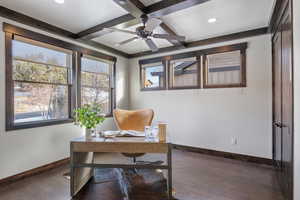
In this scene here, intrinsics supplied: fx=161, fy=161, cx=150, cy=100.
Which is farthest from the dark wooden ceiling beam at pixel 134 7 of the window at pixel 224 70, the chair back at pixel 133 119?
the window at pixel 224 70

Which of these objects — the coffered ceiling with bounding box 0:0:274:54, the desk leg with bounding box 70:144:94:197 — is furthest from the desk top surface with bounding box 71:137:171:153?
the coffered ceiling with bounding box 0:0:274:54

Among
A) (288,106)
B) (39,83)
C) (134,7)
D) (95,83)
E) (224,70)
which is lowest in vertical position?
(288,106)

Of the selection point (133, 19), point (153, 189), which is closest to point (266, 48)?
point (133, 19)

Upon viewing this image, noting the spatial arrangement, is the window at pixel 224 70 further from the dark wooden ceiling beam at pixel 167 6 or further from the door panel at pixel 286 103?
the dark wooden ceiling beam at pixel 167 6

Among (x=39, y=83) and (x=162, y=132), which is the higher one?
(x=39, y=83)

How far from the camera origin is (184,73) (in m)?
4.04

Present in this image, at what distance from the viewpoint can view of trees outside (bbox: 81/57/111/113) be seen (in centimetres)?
371

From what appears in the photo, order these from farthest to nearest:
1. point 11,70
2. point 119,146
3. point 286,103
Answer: point 11,70 < point 119,146 < point 286,103

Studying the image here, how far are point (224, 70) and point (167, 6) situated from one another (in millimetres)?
2015

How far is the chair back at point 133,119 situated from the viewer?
338cm

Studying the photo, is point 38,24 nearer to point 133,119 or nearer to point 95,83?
point 95,83

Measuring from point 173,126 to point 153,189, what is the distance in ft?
6.80

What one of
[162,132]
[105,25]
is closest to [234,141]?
[162,132]

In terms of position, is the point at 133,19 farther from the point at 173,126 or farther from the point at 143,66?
the point at 173,126
